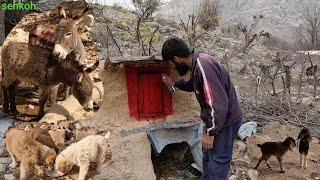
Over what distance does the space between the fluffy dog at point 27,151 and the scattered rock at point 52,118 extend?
176 mm

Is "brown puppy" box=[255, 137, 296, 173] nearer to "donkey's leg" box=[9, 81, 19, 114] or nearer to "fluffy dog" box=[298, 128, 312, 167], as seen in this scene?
"fluffy dog" box=[298, 128, 312, 167]

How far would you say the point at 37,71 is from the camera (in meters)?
3.23

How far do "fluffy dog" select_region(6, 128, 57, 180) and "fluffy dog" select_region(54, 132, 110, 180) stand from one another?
0.22 feet

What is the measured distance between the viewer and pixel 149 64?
3963 mm

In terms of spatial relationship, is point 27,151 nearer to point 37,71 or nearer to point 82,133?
point 82,133

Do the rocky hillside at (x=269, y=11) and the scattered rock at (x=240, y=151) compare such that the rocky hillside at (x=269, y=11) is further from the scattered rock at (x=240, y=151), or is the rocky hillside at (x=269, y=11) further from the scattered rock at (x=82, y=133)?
the scattered rock at (x=82, y=133)

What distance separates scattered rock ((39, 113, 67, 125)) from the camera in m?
3.45

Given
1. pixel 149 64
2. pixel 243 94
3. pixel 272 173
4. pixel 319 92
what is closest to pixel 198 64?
pixel 149 64

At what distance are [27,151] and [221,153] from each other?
1378 mm

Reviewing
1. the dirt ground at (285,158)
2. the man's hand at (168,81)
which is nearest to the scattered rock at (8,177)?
the man's hand at (168,81)

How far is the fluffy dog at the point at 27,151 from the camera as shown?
3.35 meters

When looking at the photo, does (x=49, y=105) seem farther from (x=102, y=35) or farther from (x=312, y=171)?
(x=312, y=171)

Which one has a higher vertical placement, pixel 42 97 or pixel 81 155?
pixel 42 97

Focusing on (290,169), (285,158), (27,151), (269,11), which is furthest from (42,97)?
(269,11)
